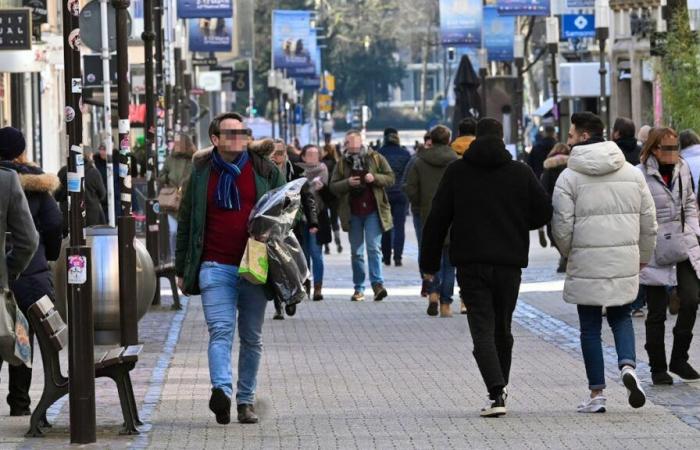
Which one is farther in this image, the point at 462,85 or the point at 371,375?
the point at 462,85

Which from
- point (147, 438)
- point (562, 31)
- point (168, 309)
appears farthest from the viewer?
point (562, 31)

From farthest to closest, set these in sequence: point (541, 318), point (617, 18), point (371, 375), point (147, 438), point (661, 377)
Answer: point (617, 18)
point (541, 318)
point (371, 375)
point (661, 377)
point (147, 438)

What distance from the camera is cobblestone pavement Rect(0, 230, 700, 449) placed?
11.0 metres

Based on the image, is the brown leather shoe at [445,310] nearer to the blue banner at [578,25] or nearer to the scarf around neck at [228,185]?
the scarf around neck at [228,185]

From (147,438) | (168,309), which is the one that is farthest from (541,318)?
(147,438)

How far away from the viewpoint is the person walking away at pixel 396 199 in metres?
29.0

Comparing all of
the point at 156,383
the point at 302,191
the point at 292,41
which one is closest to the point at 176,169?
the point at 302,191

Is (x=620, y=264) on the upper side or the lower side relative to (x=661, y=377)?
upper

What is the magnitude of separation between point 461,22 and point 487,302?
4739 centimetres

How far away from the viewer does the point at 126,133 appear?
59.8ft

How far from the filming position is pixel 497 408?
1184 cm

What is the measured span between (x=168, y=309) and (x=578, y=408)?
32.5ft

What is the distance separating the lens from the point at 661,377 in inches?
536

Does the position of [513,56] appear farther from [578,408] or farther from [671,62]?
[578,408]
